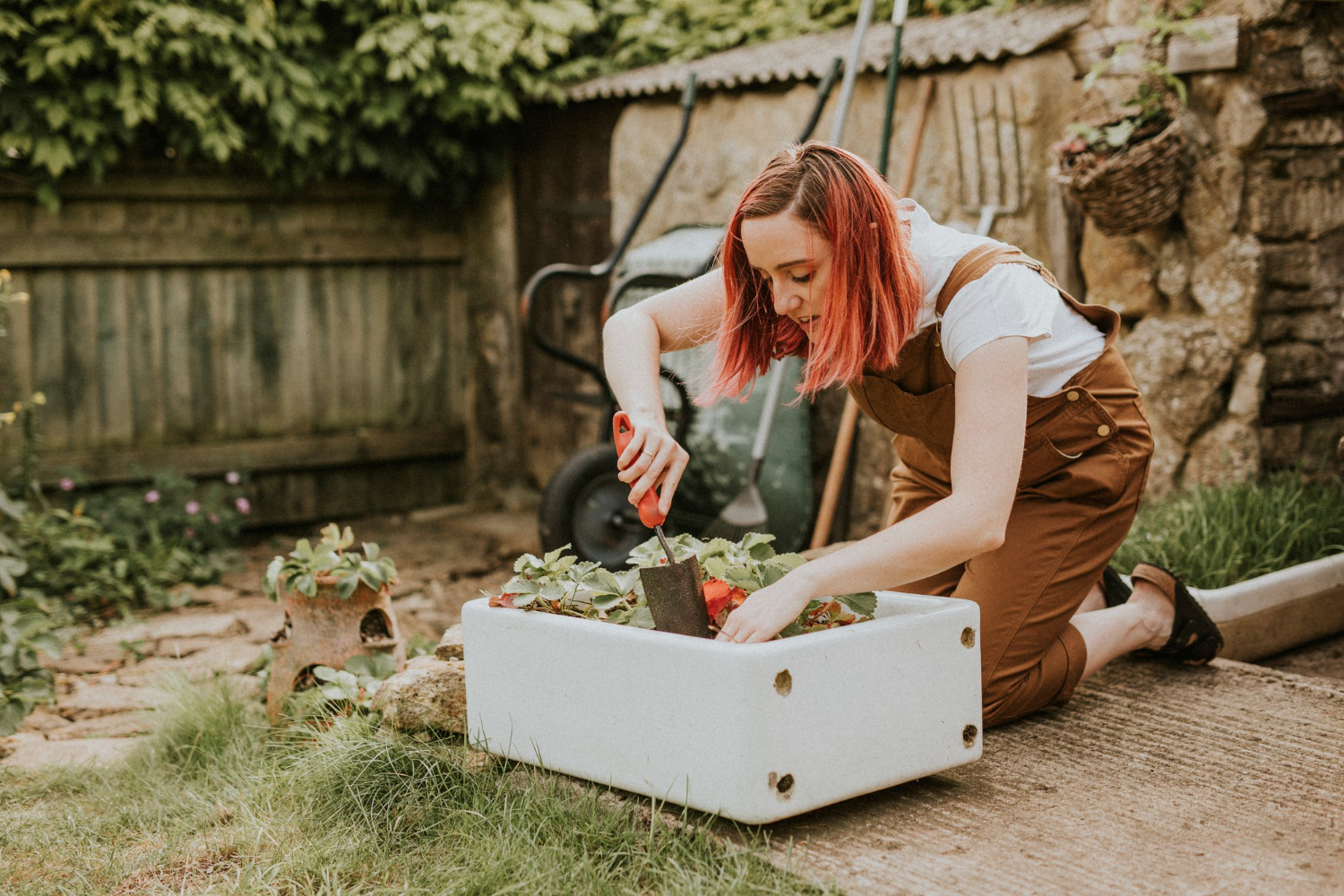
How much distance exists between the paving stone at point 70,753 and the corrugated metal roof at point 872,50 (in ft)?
9.67

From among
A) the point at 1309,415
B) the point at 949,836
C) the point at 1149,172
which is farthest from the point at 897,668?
the point at 1309,415

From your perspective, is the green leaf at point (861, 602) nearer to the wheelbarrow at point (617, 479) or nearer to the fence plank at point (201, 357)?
the wheelbarrow at point (617, 479)

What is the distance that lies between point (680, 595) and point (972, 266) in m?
0.65

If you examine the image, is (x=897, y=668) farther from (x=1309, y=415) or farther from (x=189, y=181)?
(x=189, y=181)

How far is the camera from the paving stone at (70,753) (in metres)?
2.43

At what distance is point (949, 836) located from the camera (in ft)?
5.18

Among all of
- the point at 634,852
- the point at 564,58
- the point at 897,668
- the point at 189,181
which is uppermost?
the point at 564,58

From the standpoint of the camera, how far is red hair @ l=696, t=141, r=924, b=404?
1648mm

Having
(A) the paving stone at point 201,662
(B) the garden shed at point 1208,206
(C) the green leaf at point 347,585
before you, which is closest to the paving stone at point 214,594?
(A) the paving stone at point 201,662

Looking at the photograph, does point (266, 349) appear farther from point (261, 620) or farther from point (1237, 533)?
point (1237, 533)

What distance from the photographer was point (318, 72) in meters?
4.91

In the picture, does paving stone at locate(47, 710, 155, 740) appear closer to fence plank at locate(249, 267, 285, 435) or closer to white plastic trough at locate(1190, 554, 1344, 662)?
white plastic trough at locate(1190, 554, 1344, 662)

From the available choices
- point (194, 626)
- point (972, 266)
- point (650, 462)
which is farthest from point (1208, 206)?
point (194, 626)

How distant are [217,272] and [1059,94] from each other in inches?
138
